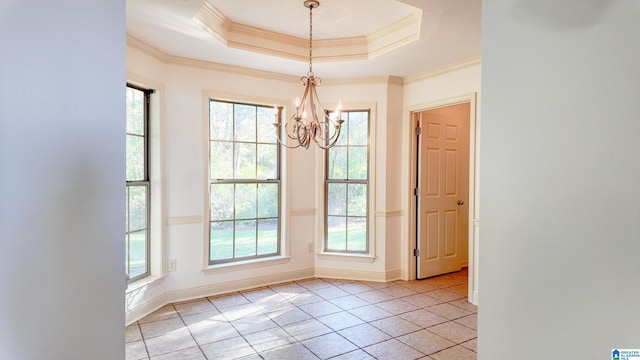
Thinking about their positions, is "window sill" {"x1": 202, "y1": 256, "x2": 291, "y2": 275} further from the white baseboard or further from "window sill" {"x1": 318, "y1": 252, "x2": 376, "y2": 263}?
"window sill" {"x1": 318, "y1": 252, "x2": 376, "y2": 263}

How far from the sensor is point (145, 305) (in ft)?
10.5

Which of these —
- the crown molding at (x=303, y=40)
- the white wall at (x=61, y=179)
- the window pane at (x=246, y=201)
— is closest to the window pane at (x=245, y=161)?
the window pane at (x=246, y=201)

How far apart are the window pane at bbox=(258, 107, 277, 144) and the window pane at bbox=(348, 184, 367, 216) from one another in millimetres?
1174

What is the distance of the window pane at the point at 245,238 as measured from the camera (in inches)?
158

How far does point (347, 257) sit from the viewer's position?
14.4 feet

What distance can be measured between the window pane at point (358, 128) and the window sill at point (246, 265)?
1701 millimetres

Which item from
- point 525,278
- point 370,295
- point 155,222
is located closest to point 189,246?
point 155,222

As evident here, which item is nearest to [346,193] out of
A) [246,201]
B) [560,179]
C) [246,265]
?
[246,201]

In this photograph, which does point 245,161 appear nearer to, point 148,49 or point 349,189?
point 349,189

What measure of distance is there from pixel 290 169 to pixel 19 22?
3.65 metres

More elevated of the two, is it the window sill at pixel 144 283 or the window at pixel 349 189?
the window at pixel 349 189

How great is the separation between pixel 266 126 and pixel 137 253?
6.39 feet

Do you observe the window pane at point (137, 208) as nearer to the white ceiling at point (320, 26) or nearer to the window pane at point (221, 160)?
the window pane at point (221, 160)

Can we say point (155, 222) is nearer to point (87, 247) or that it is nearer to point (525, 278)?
point (87, 247)
